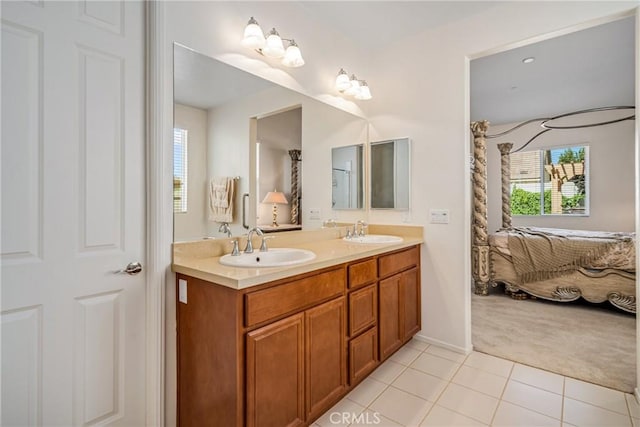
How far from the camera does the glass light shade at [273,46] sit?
1.92m

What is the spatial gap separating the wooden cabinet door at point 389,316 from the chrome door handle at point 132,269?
1441 millimetres

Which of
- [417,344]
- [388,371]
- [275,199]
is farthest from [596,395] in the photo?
[275,199]

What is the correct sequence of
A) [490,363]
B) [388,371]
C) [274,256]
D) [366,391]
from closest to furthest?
[274,256]
[366,391]
[388,371]
[490,363]

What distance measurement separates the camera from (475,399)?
6.08 feet

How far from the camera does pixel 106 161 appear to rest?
139 centimetres

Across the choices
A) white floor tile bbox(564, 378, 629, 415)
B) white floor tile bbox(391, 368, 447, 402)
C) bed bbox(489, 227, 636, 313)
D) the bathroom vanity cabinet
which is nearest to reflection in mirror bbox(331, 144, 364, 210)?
the bathroom vanity cabinet

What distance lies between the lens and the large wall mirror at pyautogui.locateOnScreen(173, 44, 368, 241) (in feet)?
5.44

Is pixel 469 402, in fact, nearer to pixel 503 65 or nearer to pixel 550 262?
pixel 550 262

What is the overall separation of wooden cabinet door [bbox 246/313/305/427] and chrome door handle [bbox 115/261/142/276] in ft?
2.11

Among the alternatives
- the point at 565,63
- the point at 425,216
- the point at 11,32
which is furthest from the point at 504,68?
the point at 11,32

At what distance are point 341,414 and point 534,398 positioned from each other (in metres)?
1.18

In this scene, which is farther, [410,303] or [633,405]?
[410,303]

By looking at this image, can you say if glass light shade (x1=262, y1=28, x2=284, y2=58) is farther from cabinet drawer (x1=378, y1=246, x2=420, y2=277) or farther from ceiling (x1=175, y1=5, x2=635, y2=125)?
cabinet drawer (x1=378, y1=246, x2=420, y2=277)

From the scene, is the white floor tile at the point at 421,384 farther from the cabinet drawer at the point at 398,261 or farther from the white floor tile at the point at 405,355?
the cabinet drawer at the point at 398,261
